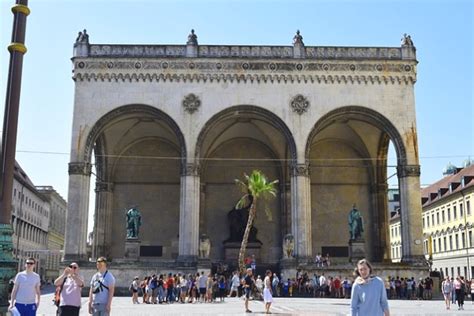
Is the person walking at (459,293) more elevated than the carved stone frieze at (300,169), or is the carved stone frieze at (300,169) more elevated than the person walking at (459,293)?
the carved stone frieze at (300,169)

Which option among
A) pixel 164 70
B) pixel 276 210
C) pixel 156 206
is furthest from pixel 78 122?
pixel 276 210

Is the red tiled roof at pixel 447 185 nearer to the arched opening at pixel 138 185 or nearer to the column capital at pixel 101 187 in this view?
the arched opening at pixel 138 185

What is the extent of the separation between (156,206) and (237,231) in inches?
239

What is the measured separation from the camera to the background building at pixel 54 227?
256 feet

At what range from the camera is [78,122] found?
3183 centimetres

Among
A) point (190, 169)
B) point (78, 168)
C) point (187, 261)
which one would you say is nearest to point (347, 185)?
point (190, 169)

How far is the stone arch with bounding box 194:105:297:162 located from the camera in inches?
1253

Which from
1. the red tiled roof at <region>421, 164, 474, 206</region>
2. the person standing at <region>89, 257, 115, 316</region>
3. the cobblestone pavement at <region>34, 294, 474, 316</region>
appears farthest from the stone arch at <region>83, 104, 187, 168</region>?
the red tiled roof at <region>421, 164, 474, 206</region>

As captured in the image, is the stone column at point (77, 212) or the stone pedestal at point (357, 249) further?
the stone pedestal at point (357, 249)

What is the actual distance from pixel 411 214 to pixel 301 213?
6.32m

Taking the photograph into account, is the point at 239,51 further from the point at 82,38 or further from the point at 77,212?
the point at 77,212

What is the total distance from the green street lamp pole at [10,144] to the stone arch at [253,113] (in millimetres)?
23656

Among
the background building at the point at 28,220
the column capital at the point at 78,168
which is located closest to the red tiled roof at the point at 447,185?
the column capital at the point at 78,168

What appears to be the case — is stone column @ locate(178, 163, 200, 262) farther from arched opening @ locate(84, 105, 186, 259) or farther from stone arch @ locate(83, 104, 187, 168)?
arched opening @ locate(84, 105, 186, 259)
